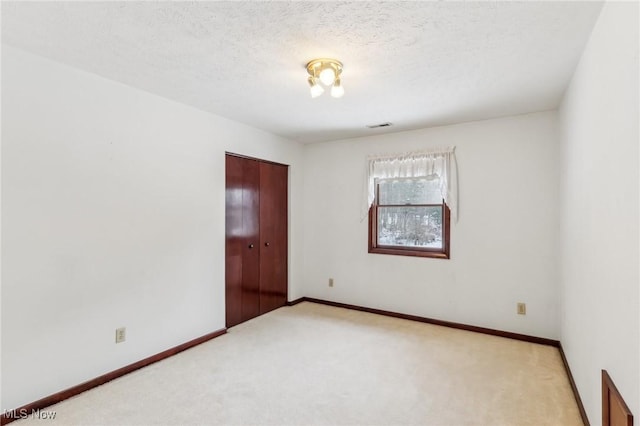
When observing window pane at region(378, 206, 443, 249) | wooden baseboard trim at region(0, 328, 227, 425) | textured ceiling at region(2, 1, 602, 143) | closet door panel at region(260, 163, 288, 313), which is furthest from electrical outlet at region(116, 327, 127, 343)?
window pane at region(378, 206, 443, 249)

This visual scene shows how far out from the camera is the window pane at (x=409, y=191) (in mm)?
4082

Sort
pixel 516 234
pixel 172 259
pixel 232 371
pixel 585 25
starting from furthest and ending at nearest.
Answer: pixel 516 234 < pixel 172 259 < pixel 232 371 < pixel 585 25

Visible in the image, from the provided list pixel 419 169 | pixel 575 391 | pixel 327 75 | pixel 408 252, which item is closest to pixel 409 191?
pixel 419 169

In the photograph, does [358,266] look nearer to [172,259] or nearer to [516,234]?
[516,234]

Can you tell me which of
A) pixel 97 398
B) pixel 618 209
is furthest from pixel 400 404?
pixel 97 398

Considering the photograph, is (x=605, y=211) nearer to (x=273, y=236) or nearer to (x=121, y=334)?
(x=121, y=334)

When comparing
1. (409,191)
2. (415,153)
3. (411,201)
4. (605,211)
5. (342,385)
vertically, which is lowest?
(342,385)

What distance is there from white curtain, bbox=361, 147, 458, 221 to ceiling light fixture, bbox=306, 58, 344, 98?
6.38ft

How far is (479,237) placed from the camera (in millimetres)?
3715

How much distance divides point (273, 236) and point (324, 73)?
2.67 m

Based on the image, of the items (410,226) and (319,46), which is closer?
(319,46)

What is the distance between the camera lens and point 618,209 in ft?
4.77

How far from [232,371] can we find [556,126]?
375cm

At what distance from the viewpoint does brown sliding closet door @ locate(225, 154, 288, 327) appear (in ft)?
12.6
